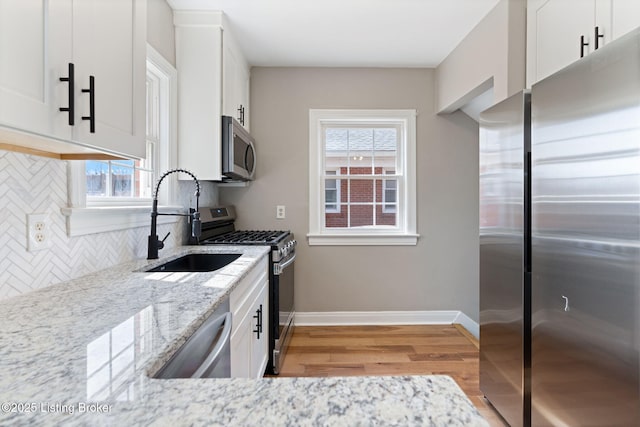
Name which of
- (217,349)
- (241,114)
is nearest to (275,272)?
(217,349)

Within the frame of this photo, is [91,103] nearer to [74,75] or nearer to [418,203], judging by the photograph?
[74,75]

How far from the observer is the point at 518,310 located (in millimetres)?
1696

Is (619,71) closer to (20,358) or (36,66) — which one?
(36,66)

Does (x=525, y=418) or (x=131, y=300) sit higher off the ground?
(x=131, y=300)

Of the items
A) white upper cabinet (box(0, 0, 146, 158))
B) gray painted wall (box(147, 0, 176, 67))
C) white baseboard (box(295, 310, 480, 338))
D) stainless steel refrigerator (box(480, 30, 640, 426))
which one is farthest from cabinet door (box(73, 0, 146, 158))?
white baseboard (box(295, 310, 480, 338))

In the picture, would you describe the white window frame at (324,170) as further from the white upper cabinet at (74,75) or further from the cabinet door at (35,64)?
the cabinet door at (35,64)

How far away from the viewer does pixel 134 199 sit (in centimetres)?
196

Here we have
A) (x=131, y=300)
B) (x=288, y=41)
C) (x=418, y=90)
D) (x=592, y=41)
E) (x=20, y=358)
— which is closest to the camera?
(x=20, y=358)

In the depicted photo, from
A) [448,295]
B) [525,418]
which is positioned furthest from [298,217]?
[525,418]

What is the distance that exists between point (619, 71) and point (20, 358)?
184 centimetres

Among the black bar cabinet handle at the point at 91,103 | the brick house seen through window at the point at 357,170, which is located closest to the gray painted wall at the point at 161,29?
the black bar cabinet handle at the point at 91,103

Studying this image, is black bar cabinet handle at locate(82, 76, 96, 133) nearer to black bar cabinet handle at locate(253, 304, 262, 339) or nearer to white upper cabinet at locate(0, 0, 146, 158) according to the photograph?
white upper cabinet at locate(0, 0, 146, 158)

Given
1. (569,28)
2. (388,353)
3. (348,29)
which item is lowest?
(388,353)

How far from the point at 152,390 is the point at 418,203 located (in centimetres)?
313
